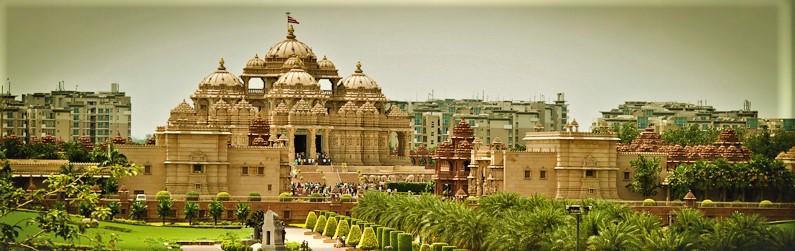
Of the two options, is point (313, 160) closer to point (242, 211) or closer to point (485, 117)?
point (242, 211)

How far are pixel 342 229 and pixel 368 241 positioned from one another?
9.95ft

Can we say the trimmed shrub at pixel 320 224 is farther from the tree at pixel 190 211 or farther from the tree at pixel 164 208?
the tree at pixel 164 208

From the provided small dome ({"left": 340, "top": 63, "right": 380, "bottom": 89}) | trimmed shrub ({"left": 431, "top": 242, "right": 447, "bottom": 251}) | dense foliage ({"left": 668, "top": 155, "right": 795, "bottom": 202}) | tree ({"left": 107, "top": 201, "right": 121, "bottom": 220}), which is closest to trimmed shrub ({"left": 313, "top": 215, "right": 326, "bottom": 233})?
tree ({"left": 107, "top": 201, "right": 121, "bottom": 220})

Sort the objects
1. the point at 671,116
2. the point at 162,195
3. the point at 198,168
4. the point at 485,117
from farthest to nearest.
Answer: the point at 671,116 → the point at 485,117 → the point at 198,168 → the point at 162,195

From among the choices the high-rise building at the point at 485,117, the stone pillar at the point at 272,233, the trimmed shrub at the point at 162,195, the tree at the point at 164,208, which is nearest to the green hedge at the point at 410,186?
the trimmed shrub at the point at 162,195

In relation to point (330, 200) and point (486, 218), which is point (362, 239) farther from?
point (330, 200)

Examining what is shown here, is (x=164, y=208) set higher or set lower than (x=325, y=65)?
lower

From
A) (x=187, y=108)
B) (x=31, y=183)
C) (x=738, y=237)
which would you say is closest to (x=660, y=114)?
(x=187, y=108)

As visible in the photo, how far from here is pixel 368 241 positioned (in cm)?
4806

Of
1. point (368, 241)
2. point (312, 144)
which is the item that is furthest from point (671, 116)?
point (368, 241)

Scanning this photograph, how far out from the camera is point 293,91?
263 feet

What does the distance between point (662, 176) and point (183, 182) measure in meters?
15.6

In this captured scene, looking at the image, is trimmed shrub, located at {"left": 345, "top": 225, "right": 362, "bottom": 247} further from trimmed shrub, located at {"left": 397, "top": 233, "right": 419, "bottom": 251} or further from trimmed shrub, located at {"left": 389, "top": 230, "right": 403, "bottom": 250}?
trimmed shrub, located at {"left": 397, "top": 233, "right": 419, "bottom": 251}

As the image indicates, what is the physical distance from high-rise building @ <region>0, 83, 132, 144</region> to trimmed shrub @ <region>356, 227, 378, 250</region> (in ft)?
156
